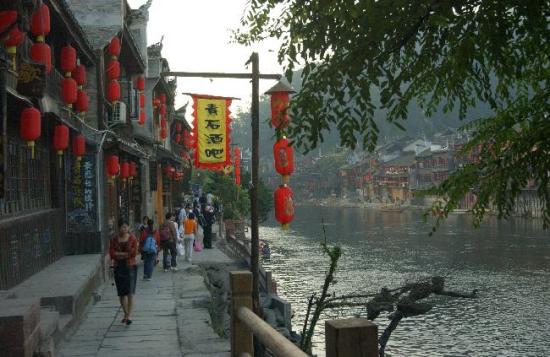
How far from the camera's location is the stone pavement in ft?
28.3

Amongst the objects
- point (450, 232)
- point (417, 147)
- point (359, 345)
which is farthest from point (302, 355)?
point (417, 147)

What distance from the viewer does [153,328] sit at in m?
10.2

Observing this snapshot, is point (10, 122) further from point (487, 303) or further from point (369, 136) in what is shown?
point (487, 303)

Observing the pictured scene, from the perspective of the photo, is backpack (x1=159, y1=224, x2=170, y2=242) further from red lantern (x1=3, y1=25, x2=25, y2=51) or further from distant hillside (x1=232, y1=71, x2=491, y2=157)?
distant hillside (x1=232, y1=71, x2=491, y2=157)

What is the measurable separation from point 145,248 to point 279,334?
38.1ft

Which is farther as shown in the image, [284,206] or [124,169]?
[124,169]

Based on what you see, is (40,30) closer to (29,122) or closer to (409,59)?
(29,122)

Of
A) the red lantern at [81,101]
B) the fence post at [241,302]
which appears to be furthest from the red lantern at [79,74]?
the fence post at [241,302]

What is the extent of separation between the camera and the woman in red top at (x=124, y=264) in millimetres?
10273

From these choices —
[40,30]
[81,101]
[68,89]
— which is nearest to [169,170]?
[81,101]

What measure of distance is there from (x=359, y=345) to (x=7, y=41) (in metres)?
7.33

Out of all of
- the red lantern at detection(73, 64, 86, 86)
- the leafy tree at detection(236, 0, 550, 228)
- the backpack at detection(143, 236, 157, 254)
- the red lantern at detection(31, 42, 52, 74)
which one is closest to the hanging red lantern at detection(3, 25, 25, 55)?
the red lantern at detection(31, 42, 52, 74)

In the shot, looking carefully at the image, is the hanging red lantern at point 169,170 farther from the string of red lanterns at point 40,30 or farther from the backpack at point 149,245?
the string of red lanterns at point 40,30

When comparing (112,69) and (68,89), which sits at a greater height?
(112,69)
